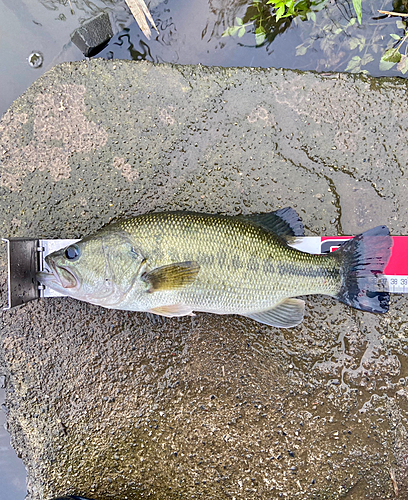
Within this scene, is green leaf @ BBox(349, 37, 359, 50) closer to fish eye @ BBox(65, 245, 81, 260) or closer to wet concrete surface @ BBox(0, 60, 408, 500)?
wet concrete surface @ BBox(0, 60, 408, 500)

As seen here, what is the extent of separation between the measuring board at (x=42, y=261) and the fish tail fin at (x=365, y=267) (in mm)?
275

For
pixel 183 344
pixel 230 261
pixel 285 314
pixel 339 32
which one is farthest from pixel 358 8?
pixel 183 344

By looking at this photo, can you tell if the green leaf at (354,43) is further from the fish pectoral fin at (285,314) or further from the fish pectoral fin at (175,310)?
the fish pectoral fin at (175,310)

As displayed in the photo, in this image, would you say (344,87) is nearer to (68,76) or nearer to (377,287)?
(377,287)

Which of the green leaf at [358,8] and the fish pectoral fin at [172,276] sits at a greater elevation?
the green leaf at [358,8]

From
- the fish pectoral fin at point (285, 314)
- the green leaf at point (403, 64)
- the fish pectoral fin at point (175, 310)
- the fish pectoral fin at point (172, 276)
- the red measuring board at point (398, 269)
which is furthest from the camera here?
the green leaf at point (403, 64)

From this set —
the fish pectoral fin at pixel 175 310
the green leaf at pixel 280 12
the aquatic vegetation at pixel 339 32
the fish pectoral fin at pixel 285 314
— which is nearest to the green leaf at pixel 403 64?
the aquatic vegetation at pixel 339 32

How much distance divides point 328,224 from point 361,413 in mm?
1545

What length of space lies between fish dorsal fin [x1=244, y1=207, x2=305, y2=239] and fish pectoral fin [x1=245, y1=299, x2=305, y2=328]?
0.48 metres

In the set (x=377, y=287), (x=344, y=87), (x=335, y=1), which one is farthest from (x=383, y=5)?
(x=377, y=287)

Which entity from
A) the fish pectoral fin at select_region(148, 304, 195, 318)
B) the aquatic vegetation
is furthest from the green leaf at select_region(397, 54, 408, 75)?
the fish pectoral fin at select_region(148, 304, 195, 318)

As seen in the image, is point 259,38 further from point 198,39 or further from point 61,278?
point 61,278

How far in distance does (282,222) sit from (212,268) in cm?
63

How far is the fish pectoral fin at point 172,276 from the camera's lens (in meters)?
2.07
